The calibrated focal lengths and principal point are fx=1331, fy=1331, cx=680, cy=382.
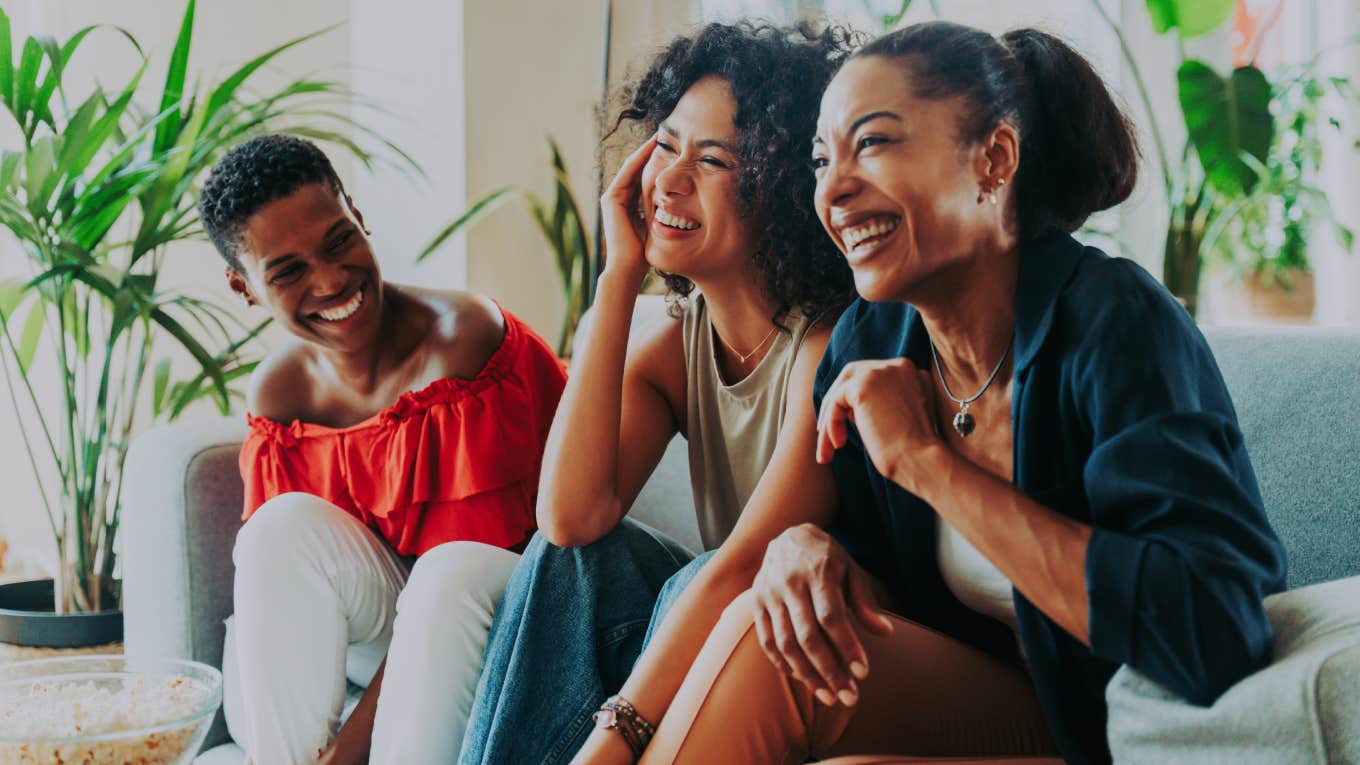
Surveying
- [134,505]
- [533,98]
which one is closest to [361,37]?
[533,98]

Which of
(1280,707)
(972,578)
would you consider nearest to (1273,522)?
(972,578)

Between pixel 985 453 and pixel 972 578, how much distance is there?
0.41 feet

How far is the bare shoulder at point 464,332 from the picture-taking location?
1.85 m

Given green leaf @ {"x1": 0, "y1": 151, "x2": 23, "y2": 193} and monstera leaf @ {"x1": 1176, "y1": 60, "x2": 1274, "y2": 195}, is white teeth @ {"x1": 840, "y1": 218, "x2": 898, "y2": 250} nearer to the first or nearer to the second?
green leaf @ {"x1": 0, "y1": 151, "x2": 23, "y2": 193}

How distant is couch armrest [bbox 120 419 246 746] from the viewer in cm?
188

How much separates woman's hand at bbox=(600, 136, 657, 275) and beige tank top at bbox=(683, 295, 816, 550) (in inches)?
4.6

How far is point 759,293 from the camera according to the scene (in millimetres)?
1591

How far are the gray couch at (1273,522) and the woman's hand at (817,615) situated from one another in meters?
0.24

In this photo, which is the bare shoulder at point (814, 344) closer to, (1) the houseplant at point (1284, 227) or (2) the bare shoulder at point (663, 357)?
(2) the bare shoulder at point (663, 357)

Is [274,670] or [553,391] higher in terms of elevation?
[553,391]

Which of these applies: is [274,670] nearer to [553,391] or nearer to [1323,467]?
[553,391]

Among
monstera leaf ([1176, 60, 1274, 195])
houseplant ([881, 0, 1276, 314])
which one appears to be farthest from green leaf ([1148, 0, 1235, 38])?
monstera leaf ([1176, 60, 1274, 195])

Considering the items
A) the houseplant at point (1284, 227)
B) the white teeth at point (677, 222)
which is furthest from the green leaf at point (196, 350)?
the houseplant at point (1284, 227)

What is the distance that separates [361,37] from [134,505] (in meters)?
1.86
